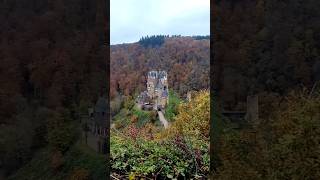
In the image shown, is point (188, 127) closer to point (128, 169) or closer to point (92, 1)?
point (128, 169)

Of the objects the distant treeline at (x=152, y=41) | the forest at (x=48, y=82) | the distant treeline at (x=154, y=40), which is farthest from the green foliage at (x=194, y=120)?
the forest at (x=48, y=82)

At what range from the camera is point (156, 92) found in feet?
35.8

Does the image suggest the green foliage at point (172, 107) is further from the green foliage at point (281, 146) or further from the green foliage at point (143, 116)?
the green foliage at point (281, 146)

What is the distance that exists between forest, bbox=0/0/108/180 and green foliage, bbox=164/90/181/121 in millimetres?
1383

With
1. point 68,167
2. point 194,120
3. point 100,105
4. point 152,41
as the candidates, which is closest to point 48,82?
point 100,105

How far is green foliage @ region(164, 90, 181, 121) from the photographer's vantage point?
429 inches

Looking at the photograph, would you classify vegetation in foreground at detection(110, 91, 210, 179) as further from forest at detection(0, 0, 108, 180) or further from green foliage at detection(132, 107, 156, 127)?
forest at detection(0, 0, 108, 180)

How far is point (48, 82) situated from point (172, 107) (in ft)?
7.58

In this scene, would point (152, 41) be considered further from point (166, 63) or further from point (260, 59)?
point (260, 59)

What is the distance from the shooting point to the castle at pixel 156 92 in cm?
1079

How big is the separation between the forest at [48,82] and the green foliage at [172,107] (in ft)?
4.54

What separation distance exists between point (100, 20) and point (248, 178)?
354 cm

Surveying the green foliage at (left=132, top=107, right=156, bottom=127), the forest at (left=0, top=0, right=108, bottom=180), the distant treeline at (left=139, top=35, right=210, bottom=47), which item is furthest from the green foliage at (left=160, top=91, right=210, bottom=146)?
the forest at (left=0, top=0, right=108, bottom=180)

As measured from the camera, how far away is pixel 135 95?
36.2 feet
